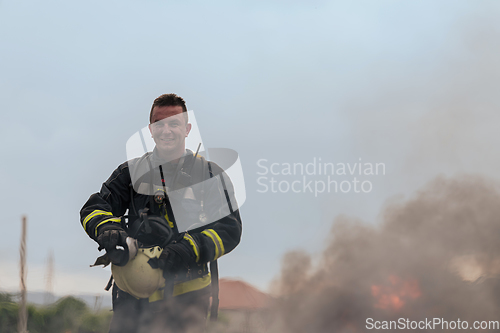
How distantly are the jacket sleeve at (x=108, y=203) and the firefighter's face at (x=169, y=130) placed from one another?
656 millimetres

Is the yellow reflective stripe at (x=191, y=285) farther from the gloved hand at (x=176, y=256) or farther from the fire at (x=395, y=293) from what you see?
the fire at (x=395, y=293)

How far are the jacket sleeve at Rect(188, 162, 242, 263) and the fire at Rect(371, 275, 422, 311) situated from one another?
5.13 metres

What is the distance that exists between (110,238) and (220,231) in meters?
1.33

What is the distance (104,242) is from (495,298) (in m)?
→ 8.44

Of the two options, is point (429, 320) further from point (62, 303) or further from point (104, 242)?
point (62, 303)

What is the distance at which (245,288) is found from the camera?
280 inches

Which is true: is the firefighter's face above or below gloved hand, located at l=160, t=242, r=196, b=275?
above

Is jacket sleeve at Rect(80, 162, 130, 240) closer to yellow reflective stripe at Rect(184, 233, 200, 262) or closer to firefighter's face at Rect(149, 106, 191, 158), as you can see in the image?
firefighter's face at Rect(149, 106, 191, 158)

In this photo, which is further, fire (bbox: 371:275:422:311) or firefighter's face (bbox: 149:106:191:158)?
fire (bbox: 371:275:422:311)

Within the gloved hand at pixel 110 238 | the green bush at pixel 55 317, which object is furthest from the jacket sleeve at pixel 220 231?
the green bush at pixel 55 317

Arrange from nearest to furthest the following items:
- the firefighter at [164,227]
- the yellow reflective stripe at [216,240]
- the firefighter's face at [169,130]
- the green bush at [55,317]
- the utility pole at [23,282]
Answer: the firefighter at [164,227] < the yellow reflective stripe at [216,240] < the firefighter's face at [169,130] < the utility pole at [23,282] < the green bush at [55,317]

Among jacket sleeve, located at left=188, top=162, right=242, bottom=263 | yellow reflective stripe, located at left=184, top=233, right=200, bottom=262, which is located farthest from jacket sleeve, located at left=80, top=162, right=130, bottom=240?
jacket sleeve, located at left=188, top=162, right=242, bottom=263

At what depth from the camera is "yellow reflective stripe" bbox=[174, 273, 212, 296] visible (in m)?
4.90

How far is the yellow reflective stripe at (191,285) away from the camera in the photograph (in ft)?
16.1
